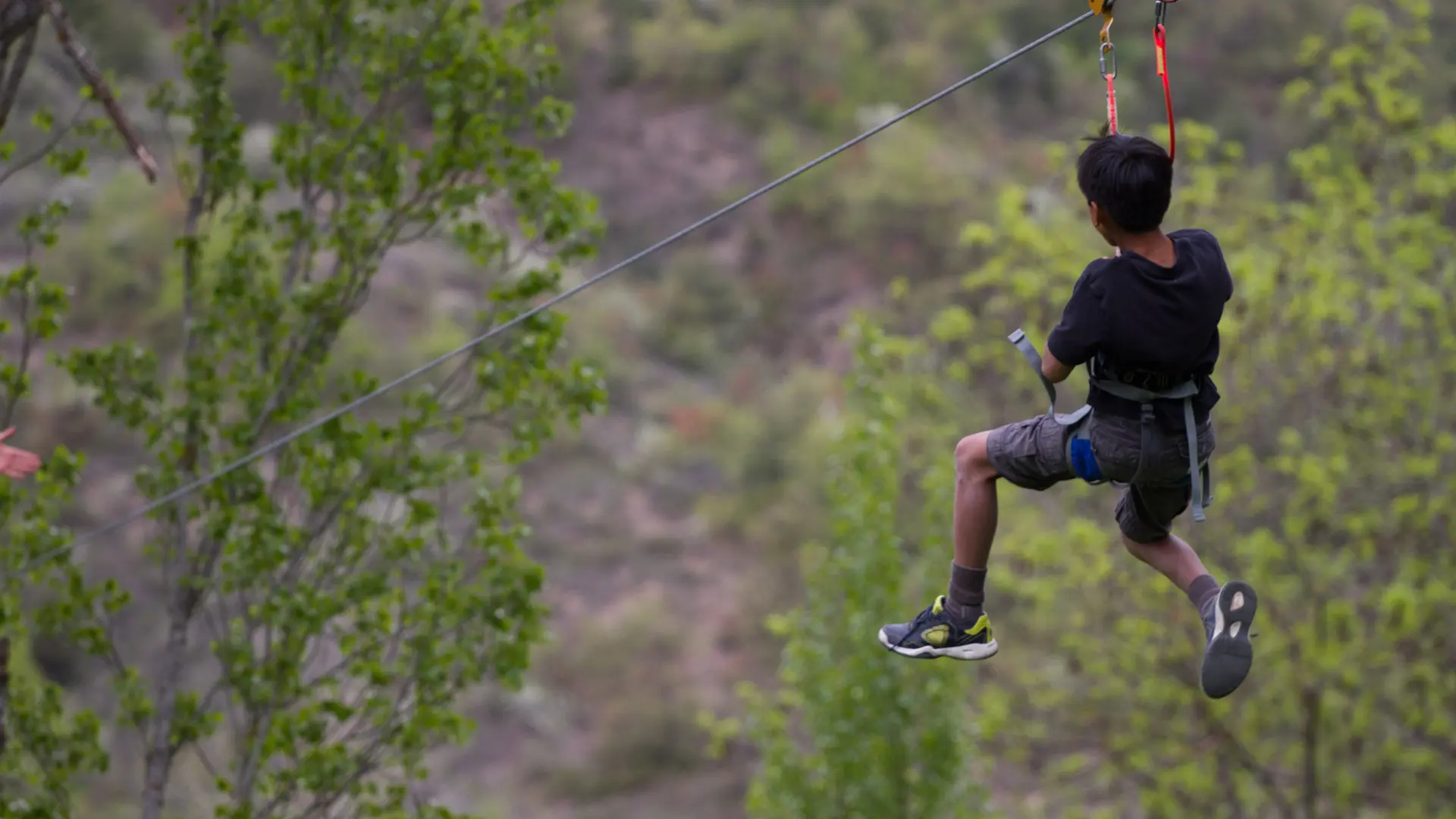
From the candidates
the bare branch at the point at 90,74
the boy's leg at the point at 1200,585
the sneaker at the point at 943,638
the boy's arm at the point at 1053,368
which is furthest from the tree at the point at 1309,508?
the boy's arm at the point at 1053,368

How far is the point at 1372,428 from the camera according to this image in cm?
1292

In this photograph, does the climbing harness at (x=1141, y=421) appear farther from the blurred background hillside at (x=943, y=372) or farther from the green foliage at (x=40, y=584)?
the green foliage at (x=40, y=584)

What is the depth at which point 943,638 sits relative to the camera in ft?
13.7

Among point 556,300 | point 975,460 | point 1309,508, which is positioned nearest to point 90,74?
point 556,300

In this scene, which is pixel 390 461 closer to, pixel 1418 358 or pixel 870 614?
pixel 870 614

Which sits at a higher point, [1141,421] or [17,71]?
[17,71]

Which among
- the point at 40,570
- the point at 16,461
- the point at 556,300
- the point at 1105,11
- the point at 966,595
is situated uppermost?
the point at 40,570

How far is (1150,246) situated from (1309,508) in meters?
10.2

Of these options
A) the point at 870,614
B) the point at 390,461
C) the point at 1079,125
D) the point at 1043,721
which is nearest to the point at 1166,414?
the point at 390,461

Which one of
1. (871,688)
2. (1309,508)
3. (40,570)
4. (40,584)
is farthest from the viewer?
(1309,508)

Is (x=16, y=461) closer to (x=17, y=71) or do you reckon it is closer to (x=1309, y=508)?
(x=17, y=71)

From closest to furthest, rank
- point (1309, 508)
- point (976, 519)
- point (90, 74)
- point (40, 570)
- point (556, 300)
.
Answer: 1. point (976, 519)
2. point (556, 300)
3. point (90, 74)
4. point (40, 570)
5. point (1309, 508)

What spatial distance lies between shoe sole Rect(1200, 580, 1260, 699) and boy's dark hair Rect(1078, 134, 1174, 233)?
92 cm

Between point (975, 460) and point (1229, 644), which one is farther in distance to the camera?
point (975, 460)
